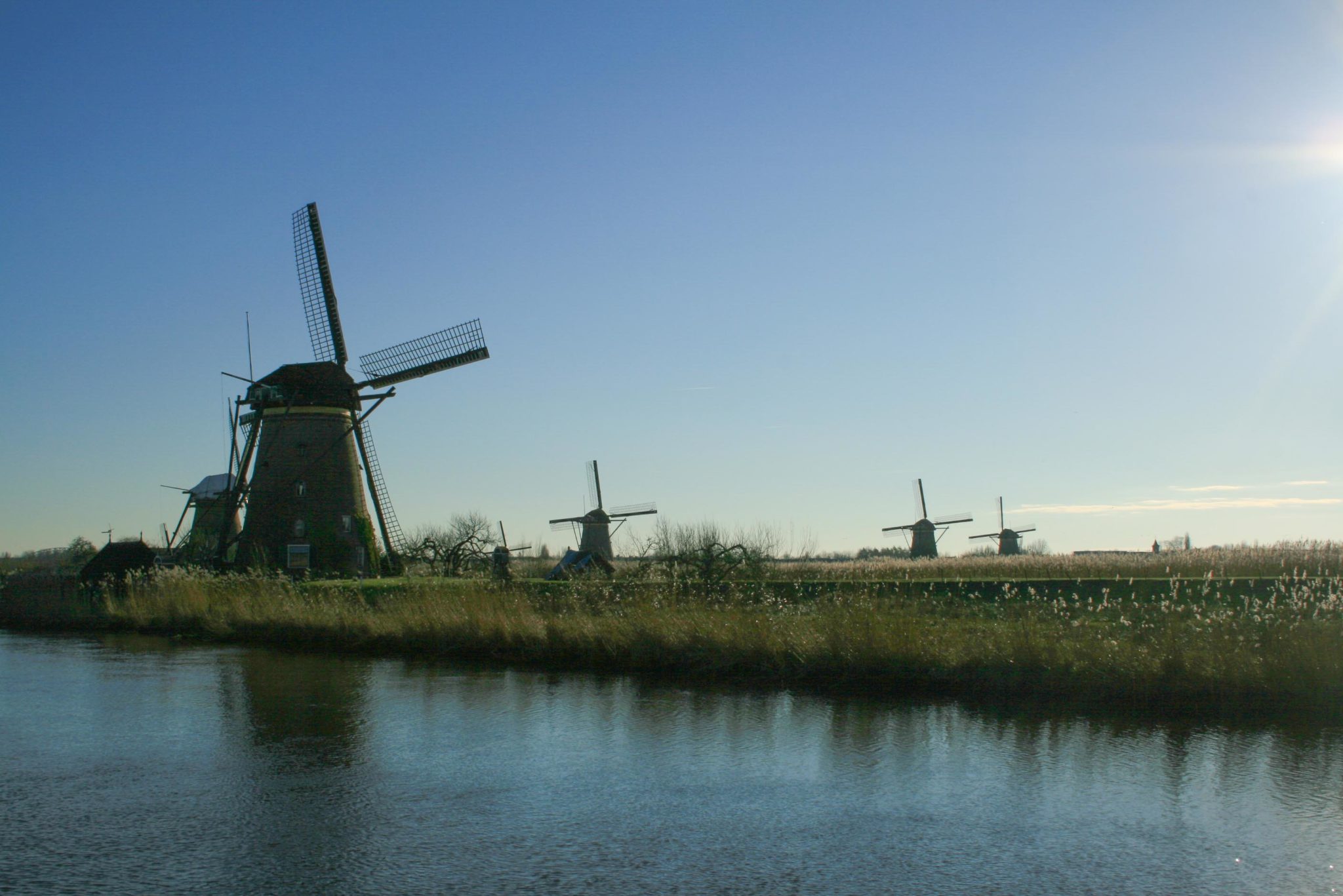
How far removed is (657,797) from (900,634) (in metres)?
5.85

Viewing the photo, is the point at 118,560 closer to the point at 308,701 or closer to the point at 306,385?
the point at 306,385

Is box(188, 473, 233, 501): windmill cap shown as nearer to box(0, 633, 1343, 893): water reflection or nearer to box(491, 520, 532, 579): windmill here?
box(491, 520, 532, 579): windmill

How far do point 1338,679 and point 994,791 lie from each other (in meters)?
5.05

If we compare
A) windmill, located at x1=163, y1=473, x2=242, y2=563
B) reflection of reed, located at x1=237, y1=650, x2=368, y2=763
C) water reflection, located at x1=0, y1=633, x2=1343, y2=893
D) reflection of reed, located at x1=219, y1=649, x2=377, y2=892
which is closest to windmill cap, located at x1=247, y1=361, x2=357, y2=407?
windmill, located at x1=163, y1=473, x2=242, y2=563

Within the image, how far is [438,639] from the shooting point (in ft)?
55.4

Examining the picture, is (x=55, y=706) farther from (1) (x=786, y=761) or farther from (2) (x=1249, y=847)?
(2) (x=1249, y=847)

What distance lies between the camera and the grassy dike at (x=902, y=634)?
1042 cm

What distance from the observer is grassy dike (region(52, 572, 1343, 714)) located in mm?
10422

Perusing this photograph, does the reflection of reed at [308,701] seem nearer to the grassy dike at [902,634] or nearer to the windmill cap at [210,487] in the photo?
the grassy dike at [902,634]

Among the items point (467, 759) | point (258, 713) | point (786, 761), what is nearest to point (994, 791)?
point (786, 761)

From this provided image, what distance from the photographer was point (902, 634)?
1218 centimetres

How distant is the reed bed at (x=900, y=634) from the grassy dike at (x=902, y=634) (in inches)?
0.9

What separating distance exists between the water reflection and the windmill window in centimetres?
1866

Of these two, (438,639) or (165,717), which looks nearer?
(165,717)
